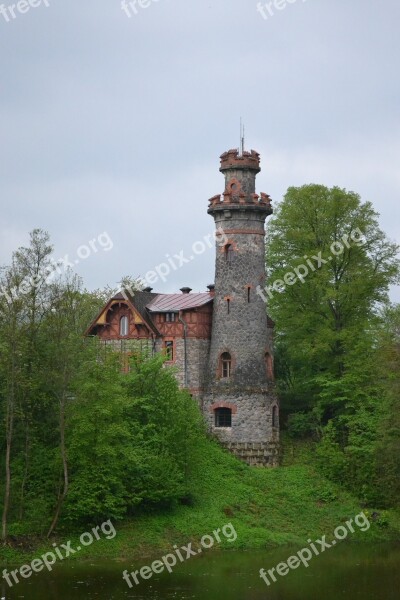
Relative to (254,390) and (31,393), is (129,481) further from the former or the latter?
(254,390)

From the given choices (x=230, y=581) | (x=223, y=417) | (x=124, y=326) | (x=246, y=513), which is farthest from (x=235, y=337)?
(x=230, y=581)

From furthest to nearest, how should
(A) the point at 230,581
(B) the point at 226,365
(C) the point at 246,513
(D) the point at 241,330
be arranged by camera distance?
1. (B) the point at 226,365
2. (D) the point at 241,330
3. (C) the point at 246,513
4. (A) the point at 230,581

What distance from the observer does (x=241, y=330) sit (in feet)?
197

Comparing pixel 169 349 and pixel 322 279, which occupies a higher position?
pixel 322 279

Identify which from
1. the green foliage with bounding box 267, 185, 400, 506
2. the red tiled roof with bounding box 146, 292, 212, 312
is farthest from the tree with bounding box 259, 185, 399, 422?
the red tiled roof with bounding box 146, 292, 212, 312

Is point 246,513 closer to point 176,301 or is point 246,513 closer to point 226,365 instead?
point 226,365

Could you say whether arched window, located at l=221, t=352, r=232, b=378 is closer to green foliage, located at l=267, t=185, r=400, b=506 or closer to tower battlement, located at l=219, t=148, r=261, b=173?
green foliage, located at l=267, t=185, r=400, b=506

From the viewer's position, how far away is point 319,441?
6162 centimetres

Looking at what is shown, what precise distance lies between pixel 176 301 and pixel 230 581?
21.0 metres

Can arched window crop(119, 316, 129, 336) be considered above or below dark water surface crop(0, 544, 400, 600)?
above

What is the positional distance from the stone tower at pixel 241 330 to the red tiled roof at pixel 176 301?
1323 millimetres

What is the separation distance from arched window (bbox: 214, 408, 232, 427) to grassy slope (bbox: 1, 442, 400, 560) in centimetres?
133

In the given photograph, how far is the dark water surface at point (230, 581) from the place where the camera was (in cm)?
4169

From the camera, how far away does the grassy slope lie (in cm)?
4991
